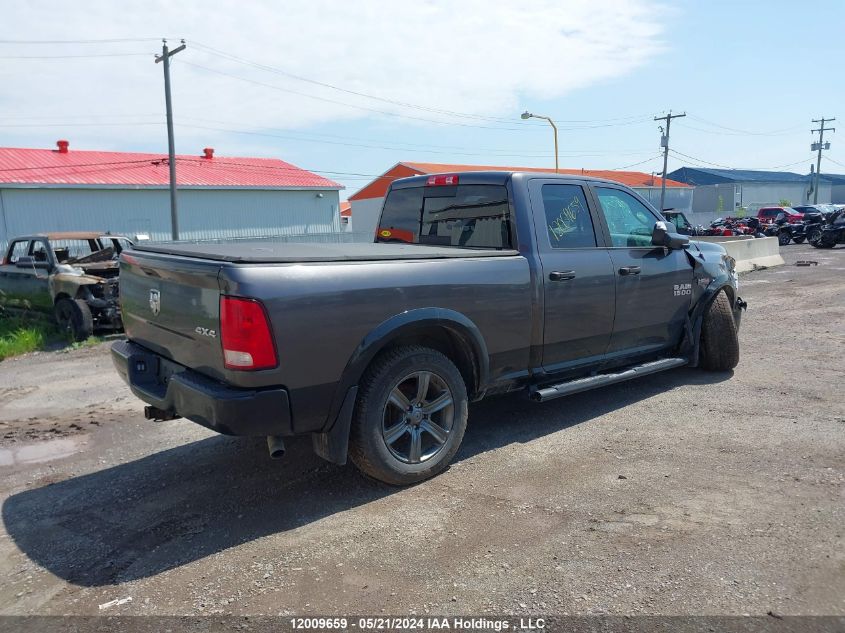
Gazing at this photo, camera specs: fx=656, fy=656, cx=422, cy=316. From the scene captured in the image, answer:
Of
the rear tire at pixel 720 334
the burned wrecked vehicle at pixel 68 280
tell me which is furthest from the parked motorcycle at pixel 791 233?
the burned wrecked vehicle at pixel 68 280

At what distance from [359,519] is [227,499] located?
880 mm

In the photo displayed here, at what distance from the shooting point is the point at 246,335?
3.22 meters

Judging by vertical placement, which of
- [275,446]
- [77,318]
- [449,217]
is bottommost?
[77,318]

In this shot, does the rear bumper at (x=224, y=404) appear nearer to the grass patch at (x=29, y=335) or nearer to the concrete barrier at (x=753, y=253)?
the grass patch at (x=29, y=335)

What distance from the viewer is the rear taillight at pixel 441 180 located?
206 inches

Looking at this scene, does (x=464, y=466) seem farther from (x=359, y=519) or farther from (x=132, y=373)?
(x=132, y=373)

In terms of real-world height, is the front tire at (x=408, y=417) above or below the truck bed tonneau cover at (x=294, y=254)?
below

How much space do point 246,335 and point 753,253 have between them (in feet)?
58.3

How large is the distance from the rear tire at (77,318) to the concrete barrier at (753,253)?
14.5 metres

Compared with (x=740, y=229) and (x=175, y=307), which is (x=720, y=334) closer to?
(x=175, y=307)

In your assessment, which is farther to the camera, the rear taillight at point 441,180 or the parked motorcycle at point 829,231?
the parked motorcycle at point 829,231

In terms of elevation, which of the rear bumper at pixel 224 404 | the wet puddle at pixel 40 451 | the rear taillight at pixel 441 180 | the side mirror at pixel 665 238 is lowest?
the wet puddle at pixel 40 451

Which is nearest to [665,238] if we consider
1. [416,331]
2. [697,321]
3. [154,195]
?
[697,321]

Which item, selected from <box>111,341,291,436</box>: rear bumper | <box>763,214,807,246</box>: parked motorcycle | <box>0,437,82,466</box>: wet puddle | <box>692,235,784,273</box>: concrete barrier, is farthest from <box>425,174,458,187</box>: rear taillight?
<box>763,214,807,246</box>: parked motorcycle
